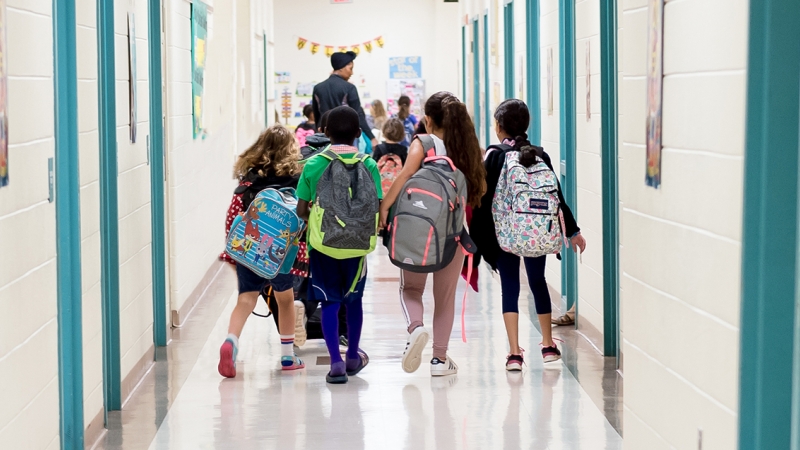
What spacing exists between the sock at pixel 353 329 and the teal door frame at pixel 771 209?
119 inches

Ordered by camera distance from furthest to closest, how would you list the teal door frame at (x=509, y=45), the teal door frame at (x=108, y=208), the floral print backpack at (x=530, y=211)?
the teal door frame at (x=509, y=45) → the floral print backpack at (x=530, y=211) → the teal door frame at (x=108, y=208)

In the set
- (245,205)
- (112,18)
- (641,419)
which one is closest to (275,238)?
(245,205)

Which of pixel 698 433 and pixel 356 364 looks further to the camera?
pixel 356 364

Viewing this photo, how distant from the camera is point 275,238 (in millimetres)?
5062

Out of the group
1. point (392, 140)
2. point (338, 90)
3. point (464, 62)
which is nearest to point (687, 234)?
point (338, 90)

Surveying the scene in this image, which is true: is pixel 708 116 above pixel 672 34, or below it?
below

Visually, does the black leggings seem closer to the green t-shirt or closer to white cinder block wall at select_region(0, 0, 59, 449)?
the green t-shirt

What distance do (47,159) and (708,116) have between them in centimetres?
215

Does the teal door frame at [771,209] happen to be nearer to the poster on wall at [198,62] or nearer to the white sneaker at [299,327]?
the white sneaker at [299,327]

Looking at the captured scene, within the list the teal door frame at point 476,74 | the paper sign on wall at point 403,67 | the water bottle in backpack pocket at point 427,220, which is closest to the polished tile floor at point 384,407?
the water bottle in backpack pocket at point 427,220

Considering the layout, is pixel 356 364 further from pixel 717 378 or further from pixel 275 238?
pixel 717 378

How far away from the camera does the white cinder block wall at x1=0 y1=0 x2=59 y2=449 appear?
302cm

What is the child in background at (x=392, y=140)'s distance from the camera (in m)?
8.88

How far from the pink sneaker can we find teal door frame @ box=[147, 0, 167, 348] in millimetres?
755
